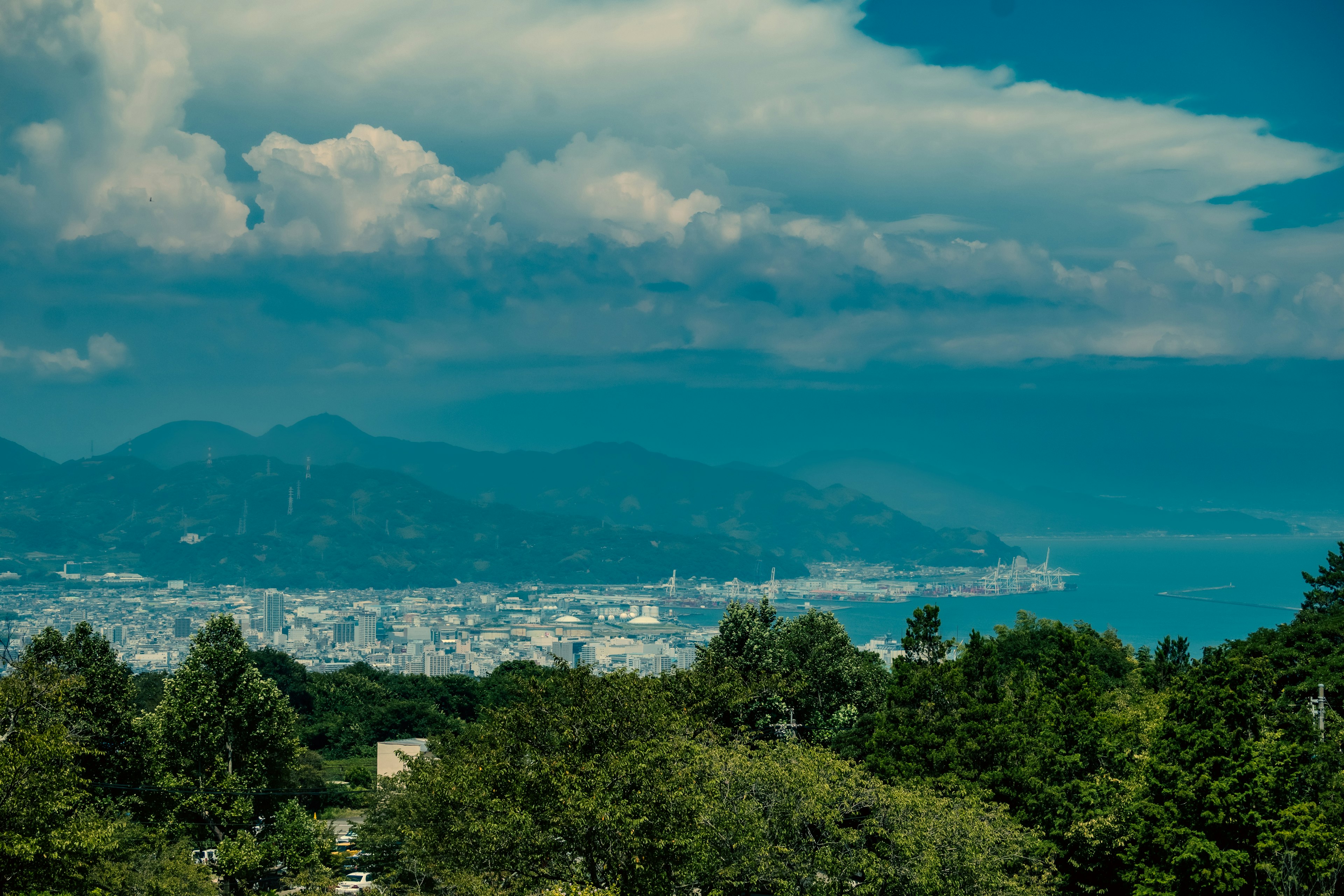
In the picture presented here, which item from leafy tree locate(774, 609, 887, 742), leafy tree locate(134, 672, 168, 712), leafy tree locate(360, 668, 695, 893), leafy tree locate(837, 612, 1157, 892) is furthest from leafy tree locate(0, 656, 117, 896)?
leafy tree locate(134, 672, 168, 712)

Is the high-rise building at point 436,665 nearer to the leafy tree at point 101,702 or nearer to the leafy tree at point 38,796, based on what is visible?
the leafy tree at point 101,702

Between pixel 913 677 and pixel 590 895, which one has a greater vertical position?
pixel 913 677

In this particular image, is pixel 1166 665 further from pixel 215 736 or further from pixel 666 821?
pixel 215 736

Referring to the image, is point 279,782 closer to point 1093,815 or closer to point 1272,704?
point 1093,815

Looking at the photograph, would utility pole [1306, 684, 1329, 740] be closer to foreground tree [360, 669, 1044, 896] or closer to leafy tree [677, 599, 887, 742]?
foreground tree [360, 669, 1044, 896]

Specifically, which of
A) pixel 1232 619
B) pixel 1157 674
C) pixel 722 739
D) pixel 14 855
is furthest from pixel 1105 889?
pixel 1232 619

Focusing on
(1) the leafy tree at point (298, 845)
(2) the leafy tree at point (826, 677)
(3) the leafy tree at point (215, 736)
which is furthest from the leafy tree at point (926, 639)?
(3) the leafy tree at point (215, 736)

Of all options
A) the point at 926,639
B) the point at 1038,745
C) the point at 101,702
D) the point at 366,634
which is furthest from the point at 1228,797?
the point at 366,634
